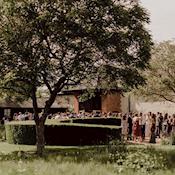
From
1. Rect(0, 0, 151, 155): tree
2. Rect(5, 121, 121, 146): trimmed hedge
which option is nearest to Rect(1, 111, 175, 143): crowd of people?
Rect(5, 121, 121, 146): trimmed hedge

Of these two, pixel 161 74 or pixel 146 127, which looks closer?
pixel 146 127

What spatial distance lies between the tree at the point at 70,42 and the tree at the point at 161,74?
1256 centimetres

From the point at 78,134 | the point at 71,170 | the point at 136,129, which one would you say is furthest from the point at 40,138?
the point at 71,170

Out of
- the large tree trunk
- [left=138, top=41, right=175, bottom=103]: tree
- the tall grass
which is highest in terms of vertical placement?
[left=138, top=41, right=175, bottom=103]: tree

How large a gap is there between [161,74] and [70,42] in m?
15.5

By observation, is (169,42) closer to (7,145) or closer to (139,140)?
(139,140)

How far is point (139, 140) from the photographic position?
33875 mm

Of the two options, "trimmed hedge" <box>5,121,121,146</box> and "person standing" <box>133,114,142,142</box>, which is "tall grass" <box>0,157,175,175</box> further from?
"trimmed hedge" <box>5,121,121,146</box>

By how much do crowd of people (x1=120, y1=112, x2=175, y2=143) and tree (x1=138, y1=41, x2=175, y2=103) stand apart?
4225 millimetres

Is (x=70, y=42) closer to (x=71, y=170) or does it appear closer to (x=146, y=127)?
(x=71, y=170)

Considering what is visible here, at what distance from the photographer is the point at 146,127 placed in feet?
115

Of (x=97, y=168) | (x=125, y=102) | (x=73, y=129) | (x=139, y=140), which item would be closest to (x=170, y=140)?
(x=139, y=140)

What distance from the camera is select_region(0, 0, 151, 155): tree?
961 inches

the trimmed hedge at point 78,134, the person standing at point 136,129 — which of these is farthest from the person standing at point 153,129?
the trimmed hedge at point 78,134
